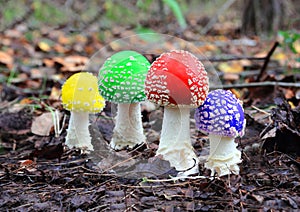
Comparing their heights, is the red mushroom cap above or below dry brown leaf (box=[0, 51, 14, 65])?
below

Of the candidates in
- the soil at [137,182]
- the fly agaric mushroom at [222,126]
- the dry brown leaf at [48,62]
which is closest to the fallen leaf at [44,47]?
the dry brown leaf at [48,62]

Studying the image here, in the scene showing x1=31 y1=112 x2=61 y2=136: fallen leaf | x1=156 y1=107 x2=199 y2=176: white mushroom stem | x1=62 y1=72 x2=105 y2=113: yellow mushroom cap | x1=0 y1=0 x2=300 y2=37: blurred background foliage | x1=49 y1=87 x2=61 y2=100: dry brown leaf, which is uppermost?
x1=0 y1=0 x2=300 y2=37: blurred background foliage

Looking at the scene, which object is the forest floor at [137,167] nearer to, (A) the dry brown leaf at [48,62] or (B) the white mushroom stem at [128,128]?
(B) the white mushroom stem at [128,128]

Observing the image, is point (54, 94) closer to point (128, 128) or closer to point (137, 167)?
point (128, 128)

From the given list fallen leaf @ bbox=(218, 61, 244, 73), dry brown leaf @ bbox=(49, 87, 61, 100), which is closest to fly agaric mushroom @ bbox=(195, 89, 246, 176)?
dry brown leaf @ bbox=(49, 87, 61, 100)

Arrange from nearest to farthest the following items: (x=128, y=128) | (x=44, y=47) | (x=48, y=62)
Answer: (x=128, y=128) → (x=48, y=62) → (x=44, y=47)

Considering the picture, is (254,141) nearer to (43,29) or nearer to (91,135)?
(91,135)

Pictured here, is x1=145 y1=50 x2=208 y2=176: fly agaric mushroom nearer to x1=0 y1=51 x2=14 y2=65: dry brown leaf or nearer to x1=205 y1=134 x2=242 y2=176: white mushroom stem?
x1=205 y1=134 x2=242 y2=176: white mushroom stem

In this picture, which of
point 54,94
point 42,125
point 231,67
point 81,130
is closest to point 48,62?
point 54,94
